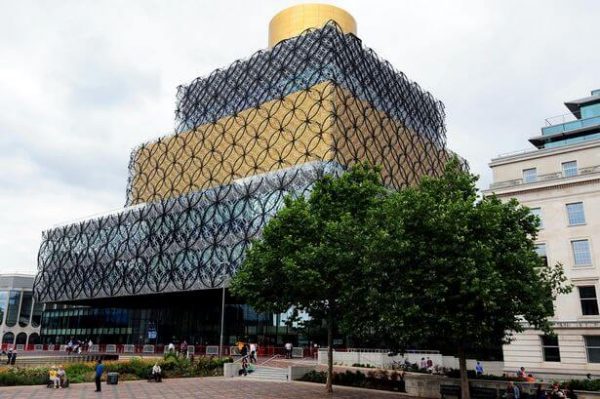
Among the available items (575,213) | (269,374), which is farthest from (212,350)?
(575,213)

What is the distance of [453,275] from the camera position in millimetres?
23766

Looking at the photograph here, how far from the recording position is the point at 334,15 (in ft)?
278

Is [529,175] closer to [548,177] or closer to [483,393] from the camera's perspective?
[548,177]

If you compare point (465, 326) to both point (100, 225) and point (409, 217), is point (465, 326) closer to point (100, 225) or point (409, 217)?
point (409, 217)

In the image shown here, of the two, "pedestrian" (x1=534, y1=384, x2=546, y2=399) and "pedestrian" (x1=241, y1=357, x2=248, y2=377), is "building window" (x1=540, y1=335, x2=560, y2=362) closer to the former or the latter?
"pedestrian" (x1=534, y1=384, x2=546, y2=399)

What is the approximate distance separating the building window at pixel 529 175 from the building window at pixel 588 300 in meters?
10.8

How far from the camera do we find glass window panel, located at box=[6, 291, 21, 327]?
4272 inches

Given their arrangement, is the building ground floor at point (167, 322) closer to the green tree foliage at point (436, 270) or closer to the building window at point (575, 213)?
the building window at point (575, 213)

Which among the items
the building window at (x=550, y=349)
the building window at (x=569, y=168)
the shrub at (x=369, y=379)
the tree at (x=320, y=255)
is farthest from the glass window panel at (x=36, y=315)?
the building window at (x=569, y=168)

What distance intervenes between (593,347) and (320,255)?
25626 mm

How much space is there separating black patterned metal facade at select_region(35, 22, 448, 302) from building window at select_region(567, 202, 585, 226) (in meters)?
23.8

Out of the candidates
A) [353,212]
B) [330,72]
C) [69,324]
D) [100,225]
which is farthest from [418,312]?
[69,324]

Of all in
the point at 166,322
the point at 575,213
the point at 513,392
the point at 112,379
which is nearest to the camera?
the point at 513,392

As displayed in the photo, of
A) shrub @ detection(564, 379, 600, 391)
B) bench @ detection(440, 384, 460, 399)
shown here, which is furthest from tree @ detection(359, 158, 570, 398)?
shrub @ detection(564, 379, 600, 391)
